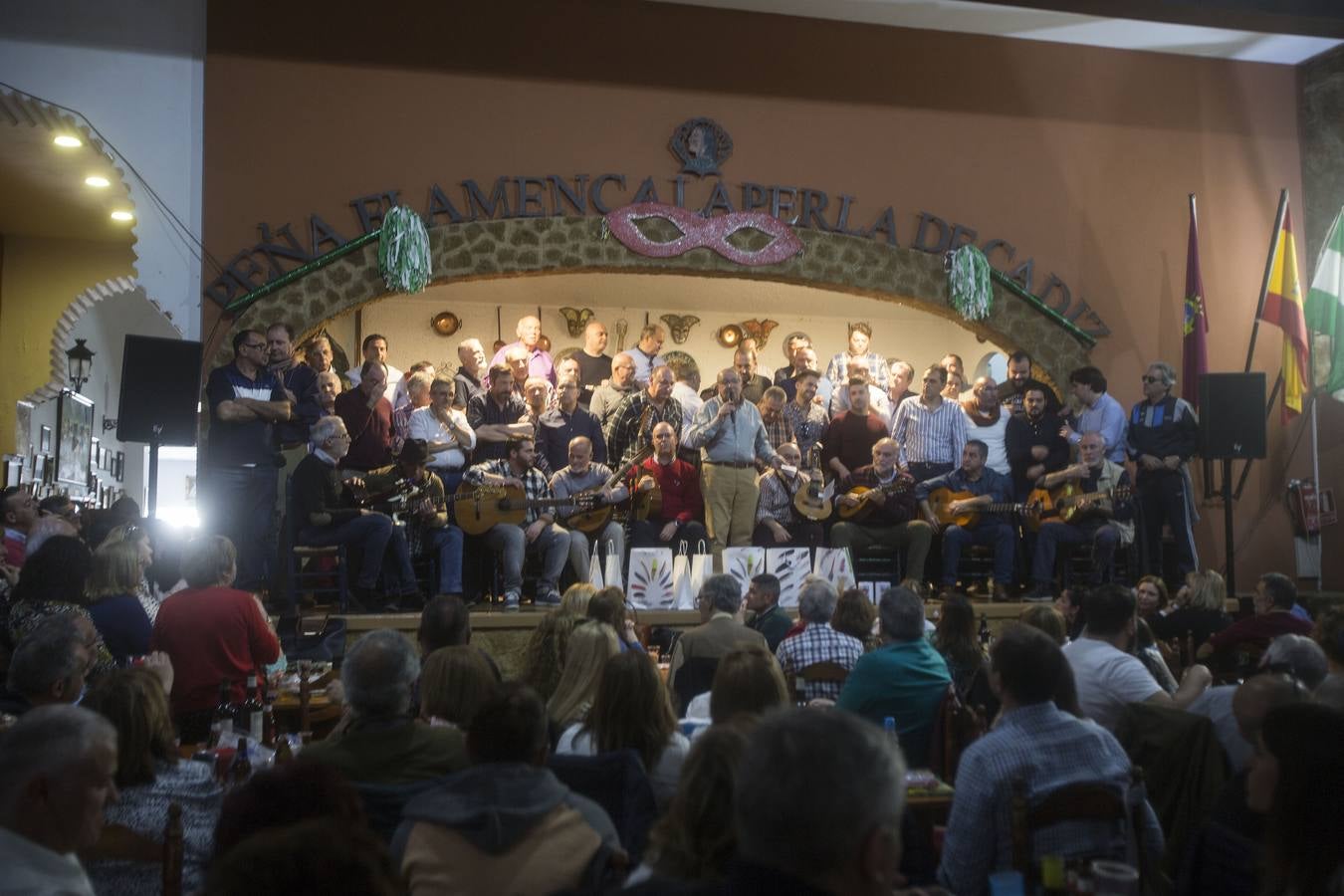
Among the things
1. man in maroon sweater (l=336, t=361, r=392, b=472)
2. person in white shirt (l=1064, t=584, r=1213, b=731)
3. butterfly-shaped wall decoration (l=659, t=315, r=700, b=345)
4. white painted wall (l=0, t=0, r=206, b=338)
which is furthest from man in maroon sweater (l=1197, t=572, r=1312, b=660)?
butterfly-shaped wall decoration (l=659, t=315, r=700, b=345)

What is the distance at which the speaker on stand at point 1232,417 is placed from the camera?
9.68 metres

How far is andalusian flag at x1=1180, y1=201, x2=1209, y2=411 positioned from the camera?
10688mm

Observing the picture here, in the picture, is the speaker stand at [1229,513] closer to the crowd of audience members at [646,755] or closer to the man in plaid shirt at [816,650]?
the crowd of audience members at [646,755]

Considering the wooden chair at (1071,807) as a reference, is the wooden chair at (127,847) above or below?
below

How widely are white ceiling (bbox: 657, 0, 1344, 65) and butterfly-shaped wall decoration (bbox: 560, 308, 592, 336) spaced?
3.51 metres

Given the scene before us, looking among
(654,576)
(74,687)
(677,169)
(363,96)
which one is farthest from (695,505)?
(74,687)

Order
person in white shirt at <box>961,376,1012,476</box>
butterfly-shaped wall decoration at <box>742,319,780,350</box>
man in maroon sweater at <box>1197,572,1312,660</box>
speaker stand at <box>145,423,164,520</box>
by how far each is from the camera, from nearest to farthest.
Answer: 1. man in maroon sweater at <box>1197,572,1312,660</box>
2. speaker stand at <box>145,423,164,520</box>
3. person in white shirt at <box>961,376,1012,476</box>
4. butterfly-shaped wall decoration at <box>742,319,780,350</box>

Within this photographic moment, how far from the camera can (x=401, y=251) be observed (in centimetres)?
921

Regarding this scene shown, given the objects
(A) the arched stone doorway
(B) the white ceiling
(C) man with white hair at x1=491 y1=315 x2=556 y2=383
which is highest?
(B) the white ceiling

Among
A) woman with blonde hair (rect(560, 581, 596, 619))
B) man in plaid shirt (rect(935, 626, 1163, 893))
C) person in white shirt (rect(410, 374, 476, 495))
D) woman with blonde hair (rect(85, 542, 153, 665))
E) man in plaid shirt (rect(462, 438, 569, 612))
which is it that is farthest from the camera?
person in white shirt (rect(410, 374, 476, 495))

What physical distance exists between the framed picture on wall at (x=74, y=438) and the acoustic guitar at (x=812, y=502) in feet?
23.7

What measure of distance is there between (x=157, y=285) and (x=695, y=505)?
13.1 feet

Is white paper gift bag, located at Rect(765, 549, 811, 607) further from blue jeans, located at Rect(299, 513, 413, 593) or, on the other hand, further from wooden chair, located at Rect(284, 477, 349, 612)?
wooden chair, located at Rect(284, 477, 349, 612)

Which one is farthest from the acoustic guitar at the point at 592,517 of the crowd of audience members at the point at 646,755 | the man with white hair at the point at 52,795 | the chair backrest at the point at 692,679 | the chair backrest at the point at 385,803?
the man with white hair at the point at 52,795
